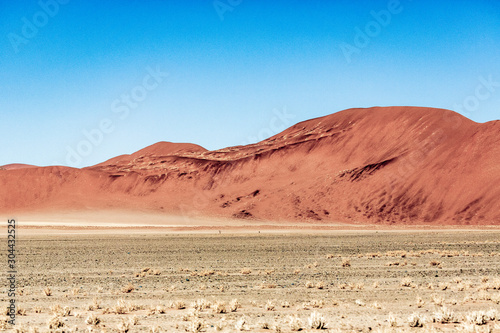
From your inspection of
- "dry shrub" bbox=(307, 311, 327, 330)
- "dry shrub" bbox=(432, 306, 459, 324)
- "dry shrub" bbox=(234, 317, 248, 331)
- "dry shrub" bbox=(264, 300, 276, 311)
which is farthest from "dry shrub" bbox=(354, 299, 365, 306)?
"dry shrub" bbox=(234, 317, 248, 331)

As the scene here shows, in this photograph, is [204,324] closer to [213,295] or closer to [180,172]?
[213,295]

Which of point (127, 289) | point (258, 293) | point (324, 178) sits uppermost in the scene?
point (324, 178)

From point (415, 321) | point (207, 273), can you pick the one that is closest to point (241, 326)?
point (415, 321)

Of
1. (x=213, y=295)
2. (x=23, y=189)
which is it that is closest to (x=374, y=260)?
(x=213, y=295)

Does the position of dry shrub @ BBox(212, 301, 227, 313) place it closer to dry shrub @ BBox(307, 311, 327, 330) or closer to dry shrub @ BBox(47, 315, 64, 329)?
dry shrub @ BBox(307, 311, 327, 330)

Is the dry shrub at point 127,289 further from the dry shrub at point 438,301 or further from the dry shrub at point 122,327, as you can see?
the dry shrub at point 438,301

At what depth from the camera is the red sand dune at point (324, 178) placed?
7181 centimetres

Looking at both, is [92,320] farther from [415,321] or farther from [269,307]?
[415,321]

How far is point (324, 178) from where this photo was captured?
278ft

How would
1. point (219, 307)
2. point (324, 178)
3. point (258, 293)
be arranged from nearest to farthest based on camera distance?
point (219, 307), point (258, 293), point (324, 178)

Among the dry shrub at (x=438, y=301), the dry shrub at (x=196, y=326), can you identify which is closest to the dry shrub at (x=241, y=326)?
the dry shrub at (x=196, y=326)

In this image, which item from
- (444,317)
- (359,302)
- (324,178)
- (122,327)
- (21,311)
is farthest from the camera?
(324,178)

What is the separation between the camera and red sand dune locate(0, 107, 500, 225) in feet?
236

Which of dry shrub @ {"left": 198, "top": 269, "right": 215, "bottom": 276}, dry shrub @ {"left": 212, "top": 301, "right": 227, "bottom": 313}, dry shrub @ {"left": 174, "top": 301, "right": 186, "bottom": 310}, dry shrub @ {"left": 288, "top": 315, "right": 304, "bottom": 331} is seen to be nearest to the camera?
dry shrub @ {"left": 288, "top": 315, "right": 304, "bottom": 331}
